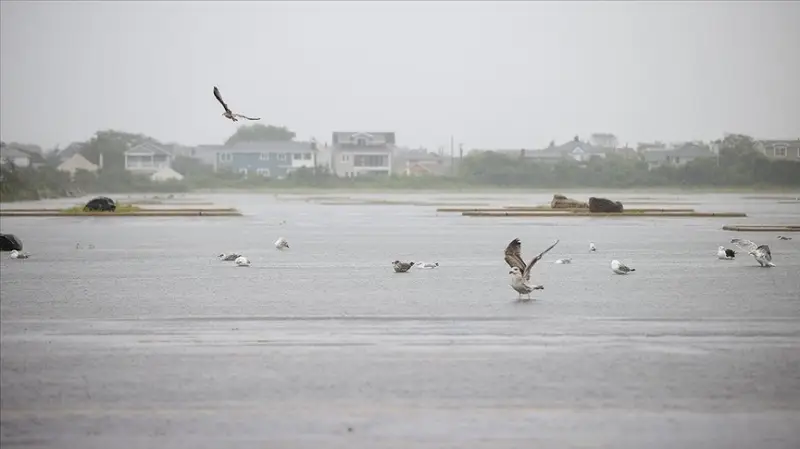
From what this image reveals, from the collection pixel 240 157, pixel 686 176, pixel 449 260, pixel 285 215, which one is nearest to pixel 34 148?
pixel 240 157

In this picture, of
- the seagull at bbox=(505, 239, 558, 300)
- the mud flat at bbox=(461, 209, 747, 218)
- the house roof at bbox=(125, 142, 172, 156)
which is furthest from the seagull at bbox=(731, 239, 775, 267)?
the house roof at bbox=(125, 142, 172, 156)

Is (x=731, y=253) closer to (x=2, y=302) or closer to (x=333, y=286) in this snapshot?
(x=333, y=286)

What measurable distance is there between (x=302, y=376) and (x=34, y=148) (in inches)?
5332

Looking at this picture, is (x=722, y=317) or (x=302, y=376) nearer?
(x=302, y=376)

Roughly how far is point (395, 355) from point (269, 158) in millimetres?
139148

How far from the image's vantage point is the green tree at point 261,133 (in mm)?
185250

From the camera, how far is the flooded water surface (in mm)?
9188

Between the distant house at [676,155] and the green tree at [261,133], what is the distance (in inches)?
3300

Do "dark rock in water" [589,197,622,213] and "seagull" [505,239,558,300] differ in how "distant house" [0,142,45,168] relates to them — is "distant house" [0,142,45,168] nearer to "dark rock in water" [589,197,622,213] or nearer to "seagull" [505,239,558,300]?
"dark rock in water" [589,197,622,213]

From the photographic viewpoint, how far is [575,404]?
1005cm

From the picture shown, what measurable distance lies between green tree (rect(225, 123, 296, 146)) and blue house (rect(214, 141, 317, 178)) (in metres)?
30.8

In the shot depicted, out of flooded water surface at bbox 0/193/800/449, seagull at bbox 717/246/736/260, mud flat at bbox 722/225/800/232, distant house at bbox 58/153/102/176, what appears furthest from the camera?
distant house at bbox 58/153/102/176

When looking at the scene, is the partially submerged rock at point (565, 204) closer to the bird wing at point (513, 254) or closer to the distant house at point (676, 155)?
the distant house at point (676, 155)

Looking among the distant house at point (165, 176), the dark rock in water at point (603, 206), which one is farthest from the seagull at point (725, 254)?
the distant house at point (165, 176)
